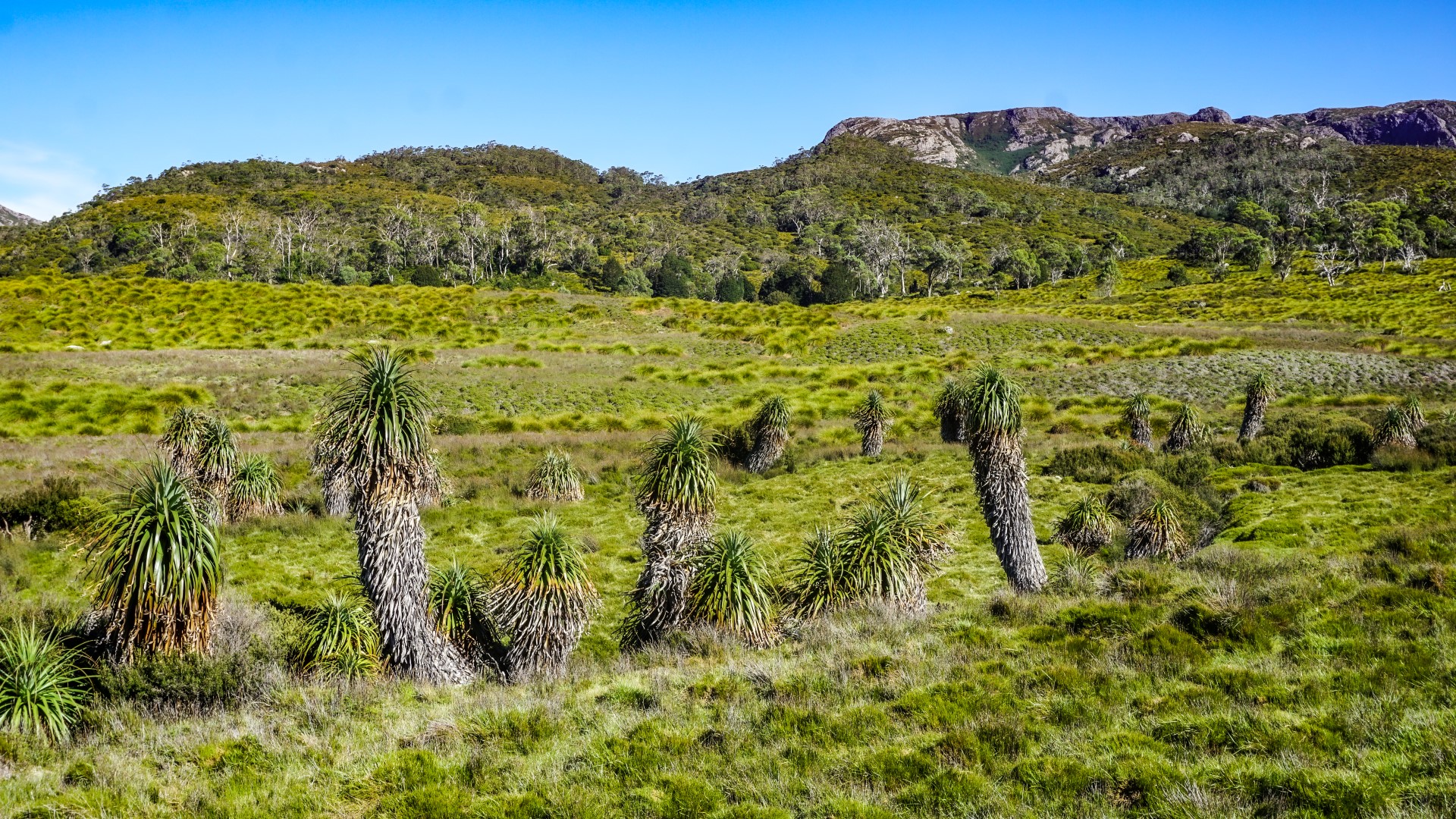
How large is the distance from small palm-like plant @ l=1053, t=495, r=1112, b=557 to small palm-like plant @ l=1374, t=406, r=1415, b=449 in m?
10.2

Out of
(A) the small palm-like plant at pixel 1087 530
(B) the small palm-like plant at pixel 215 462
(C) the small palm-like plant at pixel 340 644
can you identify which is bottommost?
(A) the small palm-like plant at pixel 1087 530

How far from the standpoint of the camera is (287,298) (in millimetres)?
59594

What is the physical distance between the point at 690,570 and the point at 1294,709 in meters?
8.00

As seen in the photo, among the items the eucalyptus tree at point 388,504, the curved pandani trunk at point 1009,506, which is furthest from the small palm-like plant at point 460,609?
the curved pandani trunk at point 1009,506

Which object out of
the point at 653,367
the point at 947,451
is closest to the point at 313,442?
the point at 947,451

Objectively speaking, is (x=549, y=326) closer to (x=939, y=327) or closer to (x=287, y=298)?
(x=287, y=298)

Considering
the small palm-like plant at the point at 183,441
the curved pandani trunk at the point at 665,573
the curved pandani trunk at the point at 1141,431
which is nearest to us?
the curved pandani trunk at the point at 665,573

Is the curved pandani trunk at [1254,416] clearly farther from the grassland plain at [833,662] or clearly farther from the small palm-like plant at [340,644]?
the small palm-like plant at [340,644]

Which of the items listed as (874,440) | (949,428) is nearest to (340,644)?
(874,440)

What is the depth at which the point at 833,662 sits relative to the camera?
375 inches

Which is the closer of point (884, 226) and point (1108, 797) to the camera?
A: point (1108, 797)

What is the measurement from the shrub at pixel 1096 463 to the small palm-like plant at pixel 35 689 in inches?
938

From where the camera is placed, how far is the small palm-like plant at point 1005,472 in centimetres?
1455

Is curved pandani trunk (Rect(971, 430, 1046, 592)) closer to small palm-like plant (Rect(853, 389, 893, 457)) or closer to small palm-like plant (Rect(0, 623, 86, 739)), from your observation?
small palm-like plant (Rect(853, 389, 893, 457))
